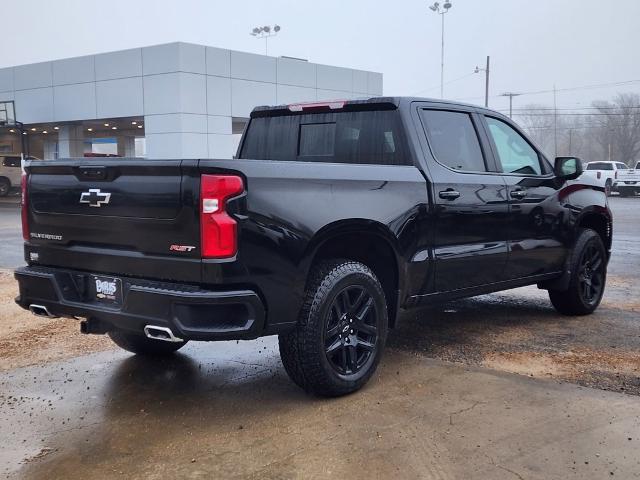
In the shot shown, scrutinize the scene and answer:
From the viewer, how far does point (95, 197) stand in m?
4.01

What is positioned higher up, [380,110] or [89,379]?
[380,110]

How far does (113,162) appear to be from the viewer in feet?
12.9

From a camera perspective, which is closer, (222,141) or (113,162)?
(113,162)

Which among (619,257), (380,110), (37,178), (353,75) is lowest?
(619,257)

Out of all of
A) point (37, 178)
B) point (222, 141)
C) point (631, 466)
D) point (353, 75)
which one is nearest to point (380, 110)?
point (37, 178)

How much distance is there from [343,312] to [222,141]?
1023 inches

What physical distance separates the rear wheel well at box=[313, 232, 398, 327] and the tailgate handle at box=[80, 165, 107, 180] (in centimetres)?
139

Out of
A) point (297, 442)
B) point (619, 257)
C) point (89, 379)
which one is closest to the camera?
point (297, 442)

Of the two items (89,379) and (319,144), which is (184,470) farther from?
(319,144)

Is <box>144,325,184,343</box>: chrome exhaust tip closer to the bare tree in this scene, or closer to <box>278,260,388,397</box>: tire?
<box>278,260,388,397</box>: tire

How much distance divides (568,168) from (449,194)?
70.7 inches

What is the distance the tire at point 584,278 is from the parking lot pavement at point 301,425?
83.6 inches

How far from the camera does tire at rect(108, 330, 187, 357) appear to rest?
16.9ft

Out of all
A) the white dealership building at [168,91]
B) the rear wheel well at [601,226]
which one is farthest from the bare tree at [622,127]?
the rear wheel well at [601,226]
